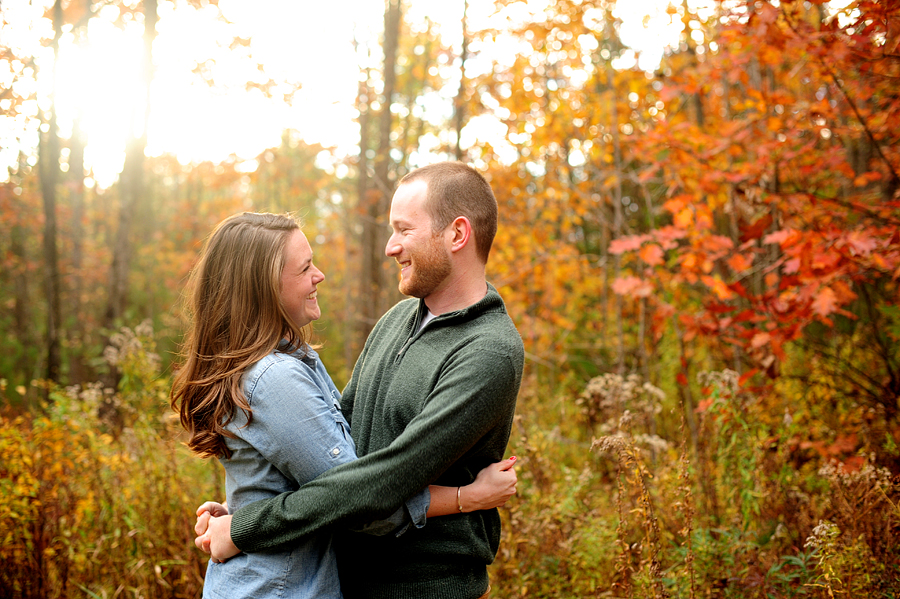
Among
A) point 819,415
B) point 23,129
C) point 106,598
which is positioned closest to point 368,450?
point 106,598

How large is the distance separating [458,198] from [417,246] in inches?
7.6

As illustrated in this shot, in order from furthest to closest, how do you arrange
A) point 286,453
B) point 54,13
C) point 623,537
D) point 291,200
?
1. point 291,200
2. point 54,13
3. point 623,537
4. point 286,453

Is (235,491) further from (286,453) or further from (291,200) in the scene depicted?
(291,200)

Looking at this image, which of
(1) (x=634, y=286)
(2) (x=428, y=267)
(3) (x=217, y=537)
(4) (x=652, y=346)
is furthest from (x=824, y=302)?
(4) (x=652, y=346)

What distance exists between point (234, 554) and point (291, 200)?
16373 mm

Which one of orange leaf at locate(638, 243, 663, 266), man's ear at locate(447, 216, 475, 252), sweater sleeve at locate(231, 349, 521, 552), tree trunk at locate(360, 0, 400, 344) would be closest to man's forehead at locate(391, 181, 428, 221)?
man's ear at locate(447, 216, 475, 252)

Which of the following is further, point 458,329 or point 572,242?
point 572,242

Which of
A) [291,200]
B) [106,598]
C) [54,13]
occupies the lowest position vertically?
[106,598]

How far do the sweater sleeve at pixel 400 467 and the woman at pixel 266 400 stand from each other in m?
0.09

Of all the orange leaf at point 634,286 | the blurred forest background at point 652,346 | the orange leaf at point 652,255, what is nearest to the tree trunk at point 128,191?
the blurred forest background at point 652,346

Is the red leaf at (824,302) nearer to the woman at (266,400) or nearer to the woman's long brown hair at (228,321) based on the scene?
the woman at (266,400)

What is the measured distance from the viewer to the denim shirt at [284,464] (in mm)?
1629

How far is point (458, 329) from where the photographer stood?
6.01ft

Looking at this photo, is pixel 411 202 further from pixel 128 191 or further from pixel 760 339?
pixel 128 191
